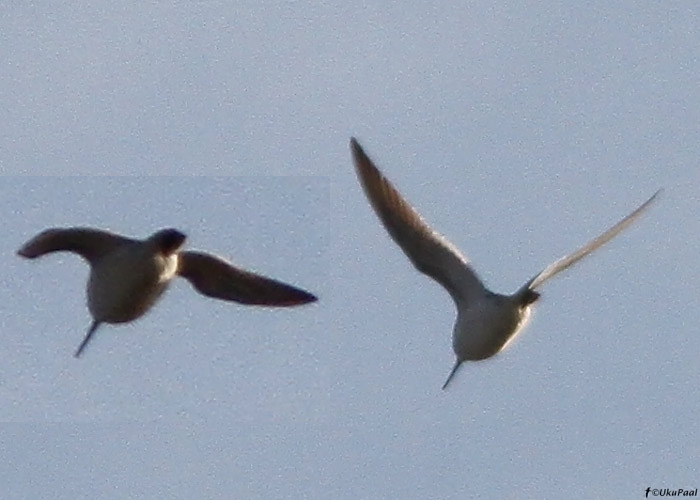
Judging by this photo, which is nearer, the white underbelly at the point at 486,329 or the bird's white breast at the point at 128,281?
the bird's white breast at the point at 128,281

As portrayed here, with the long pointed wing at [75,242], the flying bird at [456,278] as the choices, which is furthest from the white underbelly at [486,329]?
the long pointed wing at [75,242]

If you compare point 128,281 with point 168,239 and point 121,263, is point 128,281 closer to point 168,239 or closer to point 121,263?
point 121,263

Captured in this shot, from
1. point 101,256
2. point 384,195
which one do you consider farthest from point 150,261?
point 384,195

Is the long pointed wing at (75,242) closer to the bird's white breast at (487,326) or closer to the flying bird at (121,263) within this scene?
the flying bird at (121,263)

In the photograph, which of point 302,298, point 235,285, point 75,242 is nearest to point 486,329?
point 302,298

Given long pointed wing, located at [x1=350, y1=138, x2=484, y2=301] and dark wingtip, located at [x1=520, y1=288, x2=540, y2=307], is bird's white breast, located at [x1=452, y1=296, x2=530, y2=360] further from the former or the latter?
long pointed wing, located at [x1=350, y1=138, x2=484, y2=301]

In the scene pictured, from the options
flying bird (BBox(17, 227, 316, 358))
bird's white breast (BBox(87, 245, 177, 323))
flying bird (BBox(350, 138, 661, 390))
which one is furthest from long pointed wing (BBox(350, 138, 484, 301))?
bird's white breast (BBox(87, 245, 177, 323))
